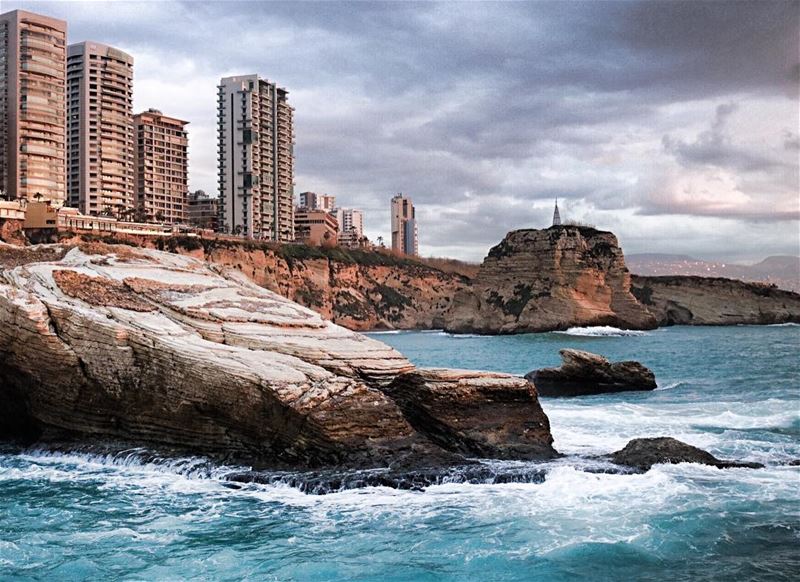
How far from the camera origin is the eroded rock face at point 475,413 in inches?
592

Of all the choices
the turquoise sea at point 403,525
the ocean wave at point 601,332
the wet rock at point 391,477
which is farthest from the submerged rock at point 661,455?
the ocean wave at point 601,332

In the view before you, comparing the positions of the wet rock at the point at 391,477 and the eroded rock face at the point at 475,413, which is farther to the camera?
the eroded rock face at the point at 475,413

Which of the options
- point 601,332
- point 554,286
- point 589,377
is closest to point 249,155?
point 554,286

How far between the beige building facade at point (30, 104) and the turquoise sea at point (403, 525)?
8288 cm

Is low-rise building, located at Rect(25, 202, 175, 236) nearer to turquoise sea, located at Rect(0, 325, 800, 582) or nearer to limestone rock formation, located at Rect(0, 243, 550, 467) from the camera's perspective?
limestone rock formation, located at Rect(0, 243, 550, 467)

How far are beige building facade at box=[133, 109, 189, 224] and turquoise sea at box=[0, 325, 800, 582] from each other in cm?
10477

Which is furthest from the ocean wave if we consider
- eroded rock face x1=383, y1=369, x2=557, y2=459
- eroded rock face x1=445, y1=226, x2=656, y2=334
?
eroded rock face x1=383, y1=369, x2=557, y2=459

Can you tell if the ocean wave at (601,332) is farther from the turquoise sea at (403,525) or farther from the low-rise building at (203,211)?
the low-rise building at (203,211)

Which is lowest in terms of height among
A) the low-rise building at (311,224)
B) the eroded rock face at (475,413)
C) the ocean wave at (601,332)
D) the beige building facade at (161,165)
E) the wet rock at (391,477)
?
the ocean wave at (601,332)

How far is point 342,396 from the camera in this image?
14336mm

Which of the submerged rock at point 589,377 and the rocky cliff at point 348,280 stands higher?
the rocky cliff at point 348,280

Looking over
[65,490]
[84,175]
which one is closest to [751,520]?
[65,490]

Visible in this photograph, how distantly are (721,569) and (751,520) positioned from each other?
2241 mm

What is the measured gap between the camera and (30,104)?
88000 millimetres
